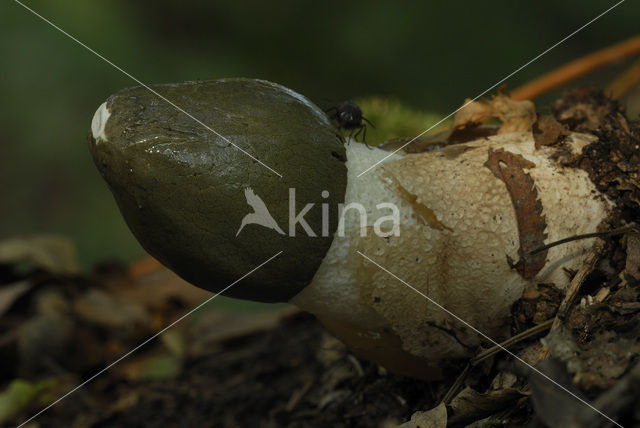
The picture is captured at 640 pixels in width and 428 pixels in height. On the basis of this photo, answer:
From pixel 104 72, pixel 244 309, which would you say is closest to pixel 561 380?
pixel 244 309

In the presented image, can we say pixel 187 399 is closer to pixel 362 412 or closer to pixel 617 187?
pixel 362 412

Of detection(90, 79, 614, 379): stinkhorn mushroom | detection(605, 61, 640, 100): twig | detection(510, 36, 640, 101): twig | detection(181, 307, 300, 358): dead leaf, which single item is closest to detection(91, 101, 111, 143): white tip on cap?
detection(90, 79, 614, 379): stinkhorn mushroom

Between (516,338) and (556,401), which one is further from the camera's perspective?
(516,338)

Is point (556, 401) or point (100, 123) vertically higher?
point (100, 123)

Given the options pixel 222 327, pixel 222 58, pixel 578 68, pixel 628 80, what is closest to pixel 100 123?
pixel 222 327

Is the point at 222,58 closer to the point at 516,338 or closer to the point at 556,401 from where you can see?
the point at 516,338

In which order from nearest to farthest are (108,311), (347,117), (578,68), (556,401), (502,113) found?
(556,401)
(347,117)
(502,113)
(108,311)
(578,68)

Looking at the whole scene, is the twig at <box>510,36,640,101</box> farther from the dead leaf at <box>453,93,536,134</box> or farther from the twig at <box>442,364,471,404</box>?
the twig at <box>442,364,471,404</box>
